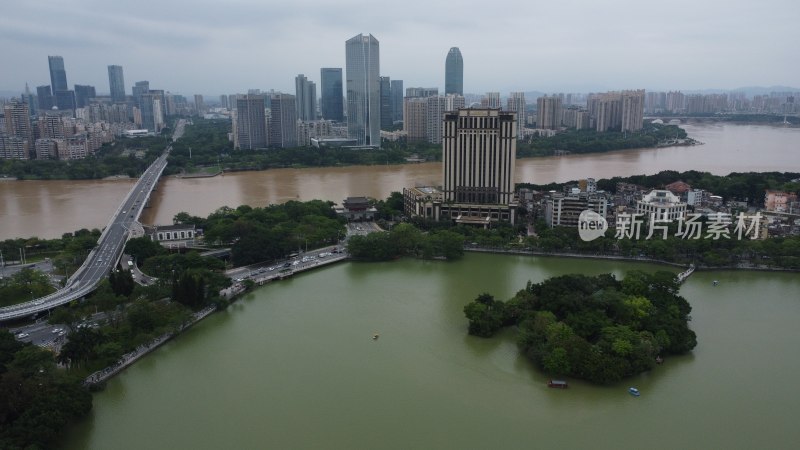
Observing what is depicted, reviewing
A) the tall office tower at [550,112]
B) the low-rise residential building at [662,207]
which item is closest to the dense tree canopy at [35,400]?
the low-rise residential building at [662,207]

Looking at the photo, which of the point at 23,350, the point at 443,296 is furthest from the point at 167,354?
the point at 443,296

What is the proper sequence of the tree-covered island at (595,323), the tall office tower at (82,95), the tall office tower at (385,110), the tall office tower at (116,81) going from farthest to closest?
the tall office tower at (116,81) → the tall office tower at (82,95) → the tall office tower at (385,110) → the tree-covered island at (595,323)

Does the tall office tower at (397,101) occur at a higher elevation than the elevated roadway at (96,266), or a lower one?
higher

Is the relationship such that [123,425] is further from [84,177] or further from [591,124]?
[591,124]

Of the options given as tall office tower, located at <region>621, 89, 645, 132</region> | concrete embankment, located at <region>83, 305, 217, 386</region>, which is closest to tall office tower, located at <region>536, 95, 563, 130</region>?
tall office tower, located at <region>621, 89, 645, 132</region>

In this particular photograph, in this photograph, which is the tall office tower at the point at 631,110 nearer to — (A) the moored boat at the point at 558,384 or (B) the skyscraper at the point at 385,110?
(B) the skyscraper at the point at 385,110

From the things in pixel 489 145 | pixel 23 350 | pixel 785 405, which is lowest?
pixel 785 405

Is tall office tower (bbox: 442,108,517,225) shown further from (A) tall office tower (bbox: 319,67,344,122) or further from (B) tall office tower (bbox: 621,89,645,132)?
(A) tall office tower (bbox: 319,67,344,122)
